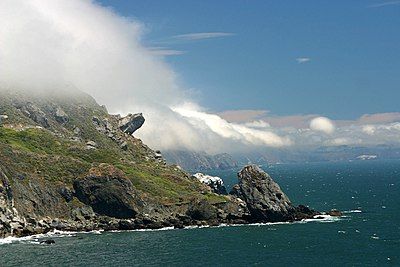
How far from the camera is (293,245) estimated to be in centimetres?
15238

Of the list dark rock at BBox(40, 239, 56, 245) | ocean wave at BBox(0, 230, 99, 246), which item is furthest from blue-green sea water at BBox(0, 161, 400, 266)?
dark rock at BBox(40, 239, 56, 245)

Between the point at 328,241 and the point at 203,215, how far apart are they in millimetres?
55904

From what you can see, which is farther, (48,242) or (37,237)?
(37,237)

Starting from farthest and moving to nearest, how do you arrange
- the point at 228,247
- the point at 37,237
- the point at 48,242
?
the point at 37,237, the point at 48,242, the point at 228,247

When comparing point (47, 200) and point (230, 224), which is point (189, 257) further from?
point (47, 200)

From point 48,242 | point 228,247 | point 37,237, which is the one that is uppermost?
point 37,237

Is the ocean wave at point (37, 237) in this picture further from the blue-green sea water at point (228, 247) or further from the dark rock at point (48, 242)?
the dark rock at point (48, 242)

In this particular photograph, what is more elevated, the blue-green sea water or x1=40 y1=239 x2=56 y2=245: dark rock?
x1=40 y1=239 x2=56 y2=245: dark rock

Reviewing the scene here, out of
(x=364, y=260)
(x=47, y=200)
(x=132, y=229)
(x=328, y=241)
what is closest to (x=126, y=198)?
(x=132, y=229)

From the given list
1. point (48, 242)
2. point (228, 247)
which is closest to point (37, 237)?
point (48, 242)

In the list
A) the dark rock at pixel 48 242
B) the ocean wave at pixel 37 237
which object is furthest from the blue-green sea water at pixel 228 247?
the dark rock at pixel 48 242

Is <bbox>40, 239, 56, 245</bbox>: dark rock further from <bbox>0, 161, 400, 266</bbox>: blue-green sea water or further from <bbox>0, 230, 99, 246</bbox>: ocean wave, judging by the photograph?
<bbox>0, 161, 400, 266</bbox>: blue-green sea water

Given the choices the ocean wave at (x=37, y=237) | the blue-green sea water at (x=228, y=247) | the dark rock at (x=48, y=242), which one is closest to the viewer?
the blue-green sea water at (x=228, y=247)

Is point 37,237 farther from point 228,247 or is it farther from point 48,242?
point 228,247
